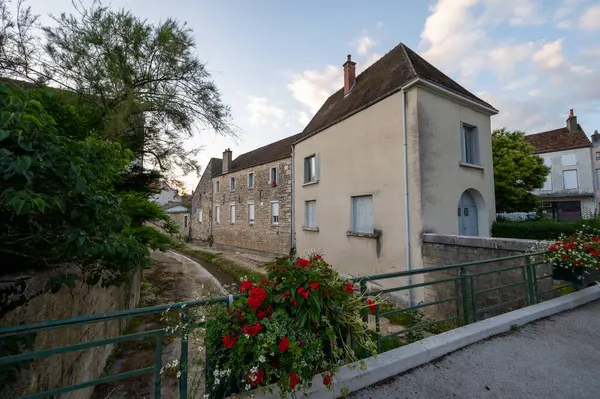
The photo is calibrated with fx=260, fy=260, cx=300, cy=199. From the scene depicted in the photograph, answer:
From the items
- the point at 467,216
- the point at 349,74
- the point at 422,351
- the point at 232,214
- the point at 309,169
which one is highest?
the point at 349,74

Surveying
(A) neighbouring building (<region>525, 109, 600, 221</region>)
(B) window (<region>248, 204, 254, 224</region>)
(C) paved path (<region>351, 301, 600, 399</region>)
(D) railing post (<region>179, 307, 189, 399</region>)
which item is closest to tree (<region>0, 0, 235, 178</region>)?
(D) railing post (<region>179, 307, 189, 399</region>)

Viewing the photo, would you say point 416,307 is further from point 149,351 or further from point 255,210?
point 255,210

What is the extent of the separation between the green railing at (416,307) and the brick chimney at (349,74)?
316 inches

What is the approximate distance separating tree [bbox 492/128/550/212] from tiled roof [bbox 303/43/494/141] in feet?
21.1

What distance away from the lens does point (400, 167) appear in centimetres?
725

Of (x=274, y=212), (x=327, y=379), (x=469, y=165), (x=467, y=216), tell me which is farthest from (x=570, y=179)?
(x=327, y=379)

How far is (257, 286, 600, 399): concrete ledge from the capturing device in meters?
2.07

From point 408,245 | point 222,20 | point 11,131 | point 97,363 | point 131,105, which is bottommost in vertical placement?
point 97,363

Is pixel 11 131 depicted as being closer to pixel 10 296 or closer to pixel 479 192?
pixel 10 296

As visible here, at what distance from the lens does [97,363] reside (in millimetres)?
3467

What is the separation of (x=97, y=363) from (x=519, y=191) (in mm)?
16190

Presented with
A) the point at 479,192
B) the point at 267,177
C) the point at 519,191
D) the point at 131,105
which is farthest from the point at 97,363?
the point at 519,191

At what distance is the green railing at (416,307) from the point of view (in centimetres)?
146

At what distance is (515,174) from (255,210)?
1427cm
